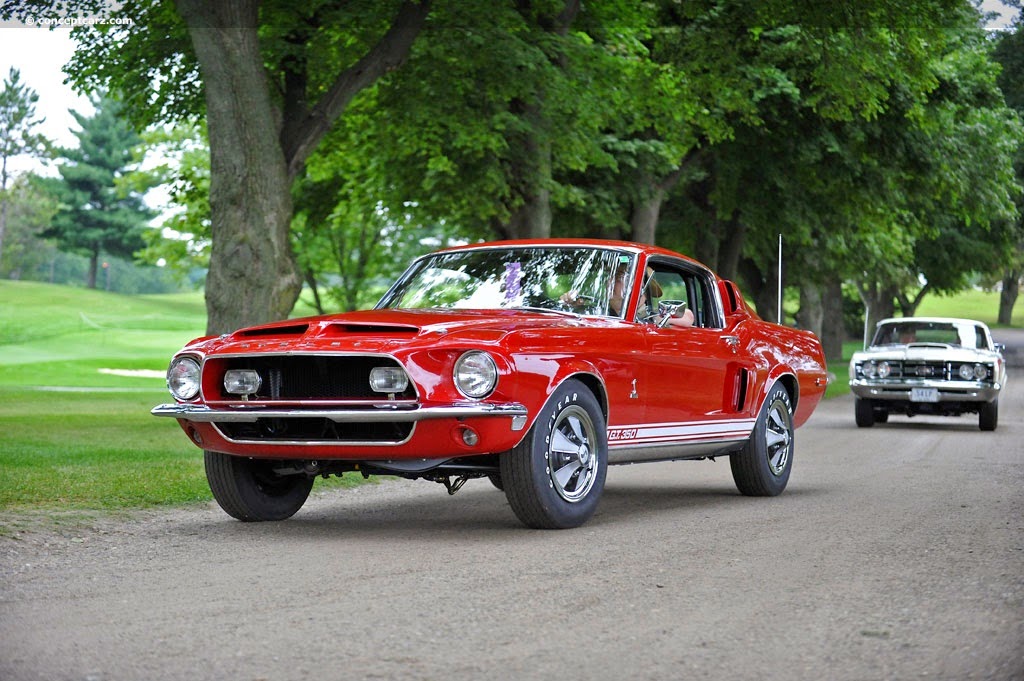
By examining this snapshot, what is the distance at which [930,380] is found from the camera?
20.0 metres

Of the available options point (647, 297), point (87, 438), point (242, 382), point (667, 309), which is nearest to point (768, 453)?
point (647, 297)

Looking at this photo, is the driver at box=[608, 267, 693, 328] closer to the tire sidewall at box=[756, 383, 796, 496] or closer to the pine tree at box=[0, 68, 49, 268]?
the tire sidewall at box=[756, 383, 796, 496]

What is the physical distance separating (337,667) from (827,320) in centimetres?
5054

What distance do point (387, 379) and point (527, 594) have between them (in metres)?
1.99

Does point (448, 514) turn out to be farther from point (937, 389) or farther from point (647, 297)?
point (937, 389)

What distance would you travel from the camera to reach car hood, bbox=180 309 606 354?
7605 millimetres

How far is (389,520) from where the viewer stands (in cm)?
902

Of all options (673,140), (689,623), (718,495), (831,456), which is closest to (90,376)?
(673,140)

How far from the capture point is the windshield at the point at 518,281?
906 cm

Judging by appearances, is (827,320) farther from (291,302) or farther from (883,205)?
(291,302)

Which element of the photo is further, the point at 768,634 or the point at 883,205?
the point at 883,205

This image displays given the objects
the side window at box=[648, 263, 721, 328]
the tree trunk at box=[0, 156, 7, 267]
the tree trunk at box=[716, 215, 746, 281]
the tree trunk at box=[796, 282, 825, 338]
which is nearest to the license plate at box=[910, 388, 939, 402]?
the side window at box=[648, 263, 721, 328]

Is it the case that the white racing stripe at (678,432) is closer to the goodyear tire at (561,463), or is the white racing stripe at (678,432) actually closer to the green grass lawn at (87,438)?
the goodyear tire at (561,463)

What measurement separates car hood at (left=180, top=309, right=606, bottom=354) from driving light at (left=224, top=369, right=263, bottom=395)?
0.15 metres
